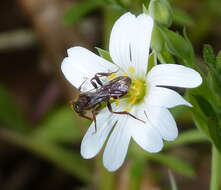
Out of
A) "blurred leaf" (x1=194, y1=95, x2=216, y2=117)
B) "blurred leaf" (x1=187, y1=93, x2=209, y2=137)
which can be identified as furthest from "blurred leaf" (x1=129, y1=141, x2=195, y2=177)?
"blurred leaf" (x1=194, y1=95, x2=216, y2=117)

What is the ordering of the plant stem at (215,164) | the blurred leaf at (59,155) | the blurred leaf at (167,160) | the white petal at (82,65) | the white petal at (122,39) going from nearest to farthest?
the white petal at (122,39)
the white petal at (82,65)
the plant stem at (215,164)
the blurred leaf at (167,160)
the blurred leaf at (59,155)

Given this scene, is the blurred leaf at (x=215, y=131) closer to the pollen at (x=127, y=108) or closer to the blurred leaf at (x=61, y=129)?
the pollen at (x=127, y=108)

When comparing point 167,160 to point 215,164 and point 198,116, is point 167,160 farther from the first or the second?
point 198,116

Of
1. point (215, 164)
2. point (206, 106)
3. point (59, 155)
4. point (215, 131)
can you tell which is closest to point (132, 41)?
point (206, 106)

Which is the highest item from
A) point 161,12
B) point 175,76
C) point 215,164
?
point 161,12

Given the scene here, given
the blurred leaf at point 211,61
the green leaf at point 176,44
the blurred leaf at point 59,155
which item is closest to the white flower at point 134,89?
the green leaf at point 176,44

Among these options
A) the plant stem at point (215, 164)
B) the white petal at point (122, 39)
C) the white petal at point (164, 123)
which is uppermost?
the white petal at point (122, 39)
